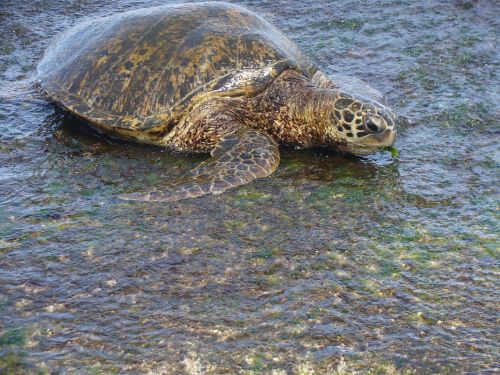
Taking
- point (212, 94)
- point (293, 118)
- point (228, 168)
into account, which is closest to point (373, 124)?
point (293, 118)

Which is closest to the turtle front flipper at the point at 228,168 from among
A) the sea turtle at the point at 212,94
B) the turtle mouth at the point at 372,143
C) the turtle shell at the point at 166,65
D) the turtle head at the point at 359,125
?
the sea turtle at the point at 212,94

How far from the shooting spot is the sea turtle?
16.7ft

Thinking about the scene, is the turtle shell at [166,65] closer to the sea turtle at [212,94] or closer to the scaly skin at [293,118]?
the sea turtle at [212,94]

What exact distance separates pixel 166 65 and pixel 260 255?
2.24m

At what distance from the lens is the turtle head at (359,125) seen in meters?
4.89

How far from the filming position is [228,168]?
4742 mm

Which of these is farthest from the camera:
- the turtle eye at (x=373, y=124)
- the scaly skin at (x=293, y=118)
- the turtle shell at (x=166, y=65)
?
the turtle shell at (x=166, y=65)

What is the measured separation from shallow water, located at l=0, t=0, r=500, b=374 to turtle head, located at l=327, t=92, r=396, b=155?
0.48ft

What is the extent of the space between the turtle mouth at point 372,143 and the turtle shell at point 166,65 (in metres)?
0.98

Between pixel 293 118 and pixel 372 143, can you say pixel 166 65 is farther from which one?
pixel 372 143

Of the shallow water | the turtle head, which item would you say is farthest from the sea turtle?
the shallow water

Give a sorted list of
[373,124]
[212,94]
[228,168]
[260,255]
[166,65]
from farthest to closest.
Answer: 1. [166,65]
2. [212,94]
3. [373,124]
4. [228,168]
5. [260,255]

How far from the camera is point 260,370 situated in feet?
9.91

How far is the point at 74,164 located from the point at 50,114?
112cm
